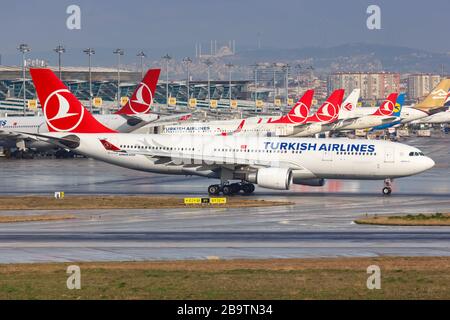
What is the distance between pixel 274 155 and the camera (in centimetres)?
6900

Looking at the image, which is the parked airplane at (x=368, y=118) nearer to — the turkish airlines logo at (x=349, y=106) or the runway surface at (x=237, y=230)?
the turkish airlines logo at (x=349, y=106)

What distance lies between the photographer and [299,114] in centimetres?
11925

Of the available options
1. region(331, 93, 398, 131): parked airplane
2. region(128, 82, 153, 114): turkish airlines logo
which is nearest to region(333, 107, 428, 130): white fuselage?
region(331, 93, 398, 131): parked airplane

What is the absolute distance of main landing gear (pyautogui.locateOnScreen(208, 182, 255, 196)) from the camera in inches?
2692

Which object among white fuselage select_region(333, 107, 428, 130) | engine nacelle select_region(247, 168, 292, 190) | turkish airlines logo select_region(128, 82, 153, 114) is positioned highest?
turkish airlines logo select_region(128, 82, 153, 114)

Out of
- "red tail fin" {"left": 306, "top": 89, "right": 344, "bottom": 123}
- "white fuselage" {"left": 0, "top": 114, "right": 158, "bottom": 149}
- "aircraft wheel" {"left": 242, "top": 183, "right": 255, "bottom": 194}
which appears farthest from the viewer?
"red tail fin" {"left": 306, "top": 89, "right": 344, "bottom": 123}

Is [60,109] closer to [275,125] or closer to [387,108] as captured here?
[275,125]

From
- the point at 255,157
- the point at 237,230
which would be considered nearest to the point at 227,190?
the point at 255,157

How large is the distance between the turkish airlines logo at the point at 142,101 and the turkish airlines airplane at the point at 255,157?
40525mm

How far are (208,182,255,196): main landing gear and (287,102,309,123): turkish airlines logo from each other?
4911 centimetres

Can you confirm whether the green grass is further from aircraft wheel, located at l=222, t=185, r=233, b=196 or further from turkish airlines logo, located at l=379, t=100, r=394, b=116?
turkish airlines logo, located at l=379, t=100, r=394, b=116

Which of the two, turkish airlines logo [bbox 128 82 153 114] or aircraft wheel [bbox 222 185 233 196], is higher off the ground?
turkish airlines logo [bbox 128 82 153 114]
